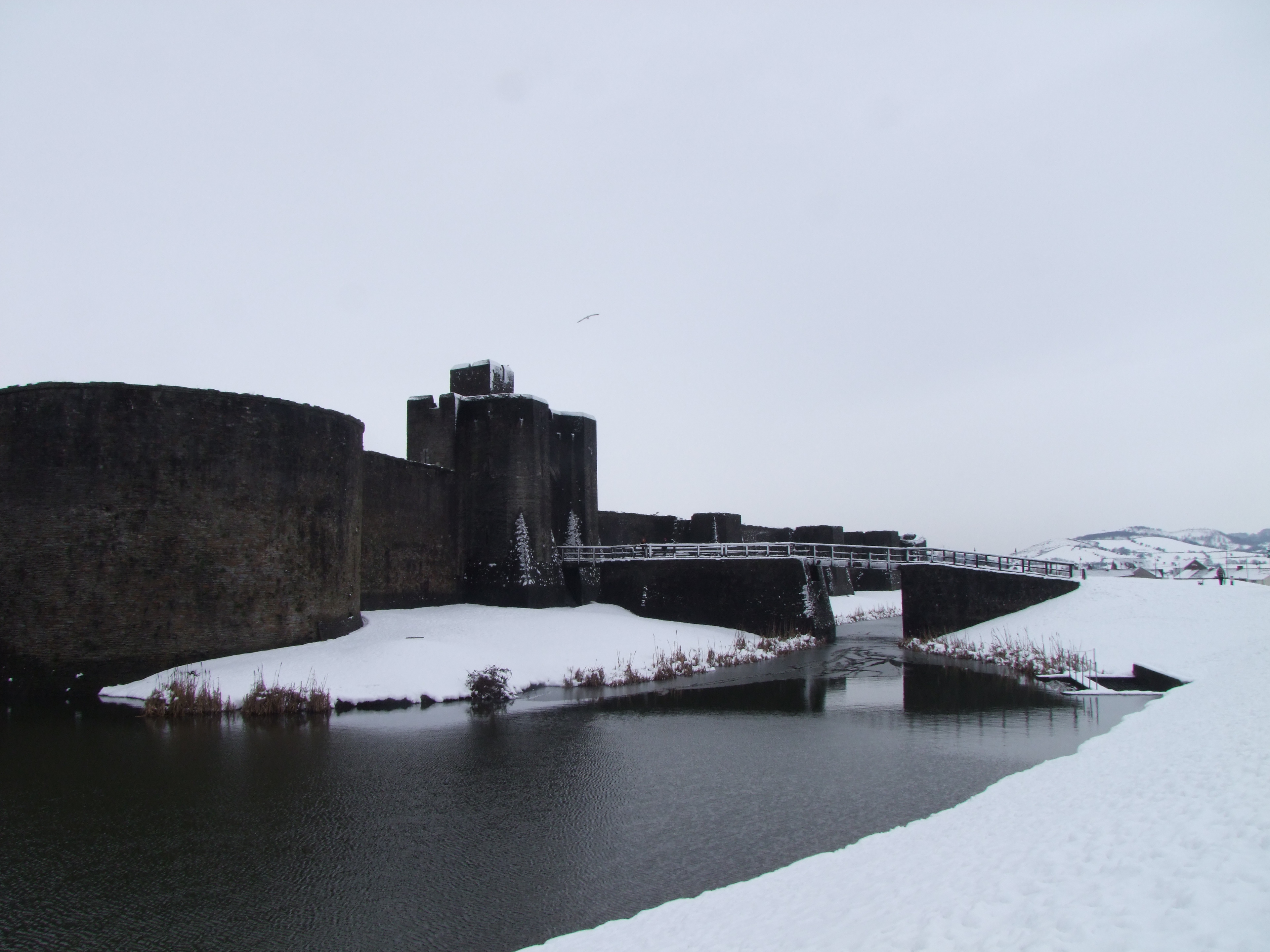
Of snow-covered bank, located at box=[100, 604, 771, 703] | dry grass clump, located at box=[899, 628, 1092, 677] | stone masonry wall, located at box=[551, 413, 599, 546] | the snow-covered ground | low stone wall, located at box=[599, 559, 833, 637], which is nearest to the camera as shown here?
snow-covered bank, located at box=[100, 604, 771, 703]

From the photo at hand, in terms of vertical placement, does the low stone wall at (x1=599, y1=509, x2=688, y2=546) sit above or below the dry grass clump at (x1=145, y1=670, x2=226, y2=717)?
above

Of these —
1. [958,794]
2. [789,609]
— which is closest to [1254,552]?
[789,609]

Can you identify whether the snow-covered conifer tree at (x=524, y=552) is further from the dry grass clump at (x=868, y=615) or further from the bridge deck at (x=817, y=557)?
the dry grass clump at (x=868, y=615)

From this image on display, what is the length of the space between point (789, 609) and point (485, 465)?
455 inches

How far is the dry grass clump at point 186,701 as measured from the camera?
15.0 metres

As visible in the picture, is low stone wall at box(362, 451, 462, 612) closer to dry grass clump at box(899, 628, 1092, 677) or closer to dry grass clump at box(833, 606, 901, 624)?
dry grass clump at box(899, 628, 1092, 677)

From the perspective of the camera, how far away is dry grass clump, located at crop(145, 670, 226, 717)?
15.0 metres

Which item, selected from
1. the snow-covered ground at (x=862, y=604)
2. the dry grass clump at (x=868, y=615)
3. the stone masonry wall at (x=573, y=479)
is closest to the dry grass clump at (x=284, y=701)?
the stone masonry wall at (x=573, y=479)

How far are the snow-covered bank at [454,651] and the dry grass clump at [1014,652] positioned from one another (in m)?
5.78

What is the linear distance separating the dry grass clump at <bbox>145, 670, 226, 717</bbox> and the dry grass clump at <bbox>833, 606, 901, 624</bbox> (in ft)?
94.8

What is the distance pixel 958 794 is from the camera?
9836 mm

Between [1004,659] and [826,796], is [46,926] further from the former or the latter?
[1004,659]

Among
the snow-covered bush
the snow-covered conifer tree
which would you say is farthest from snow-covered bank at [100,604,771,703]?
the snow-covered conifer tree

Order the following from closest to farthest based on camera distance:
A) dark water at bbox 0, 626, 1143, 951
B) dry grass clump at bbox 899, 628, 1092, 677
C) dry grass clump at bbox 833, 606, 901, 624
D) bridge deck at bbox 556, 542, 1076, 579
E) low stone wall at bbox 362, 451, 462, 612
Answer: dark water at bbox 0, 626, 1143, 951 → dry grass clump at bbox 899, 628, 1092, 677 → low stone wall at bbox 362, 451, 462, 612 → bridge deck at bbox 556, 542, 1076, 579 → dry grass clump at bbox 833, 606, 901, 624
